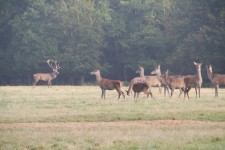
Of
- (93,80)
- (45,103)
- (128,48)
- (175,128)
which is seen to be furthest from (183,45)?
(175,128)

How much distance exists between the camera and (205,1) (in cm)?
4556

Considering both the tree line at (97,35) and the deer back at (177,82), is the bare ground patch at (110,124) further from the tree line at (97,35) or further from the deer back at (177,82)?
the tree line at (97,35)

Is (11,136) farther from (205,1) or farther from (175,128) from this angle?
(205,1)

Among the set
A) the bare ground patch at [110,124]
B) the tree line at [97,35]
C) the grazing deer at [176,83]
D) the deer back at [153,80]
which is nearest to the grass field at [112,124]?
the bare ground patch at [110,124]

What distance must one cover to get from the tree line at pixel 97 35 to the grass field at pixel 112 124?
24890mm

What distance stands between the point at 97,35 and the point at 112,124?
3342 cm

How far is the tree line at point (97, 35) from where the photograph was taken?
46844 millimetres

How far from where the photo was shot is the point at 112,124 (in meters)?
15.9

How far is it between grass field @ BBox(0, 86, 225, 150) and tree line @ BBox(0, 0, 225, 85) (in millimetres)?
24890

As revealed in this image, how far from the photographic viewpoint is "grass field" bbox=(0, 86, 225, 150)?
40.8ft

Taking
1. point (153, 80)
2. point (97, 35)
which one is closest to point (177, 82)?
point (153, 80)

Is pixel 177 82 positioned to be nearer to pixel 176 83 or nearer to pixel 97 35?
pixel 176 83

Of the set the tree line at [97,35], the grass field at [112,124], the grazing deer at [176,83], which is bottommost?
the grass field at [112,124]

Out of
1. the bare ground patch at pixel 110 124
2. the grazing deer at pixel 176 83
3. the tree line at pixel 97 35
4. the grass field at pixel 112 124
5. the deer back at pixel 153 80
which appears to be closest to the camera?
the grass field at pixel 112 124
